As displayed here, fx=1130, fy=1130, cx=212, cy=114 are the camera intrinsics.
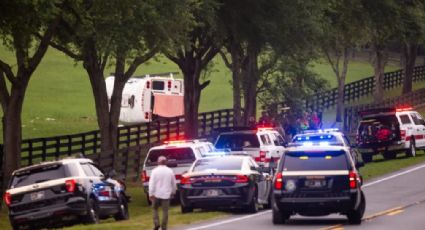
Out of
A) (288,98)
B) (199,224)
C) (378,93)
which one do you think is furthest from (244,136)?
(378,93)

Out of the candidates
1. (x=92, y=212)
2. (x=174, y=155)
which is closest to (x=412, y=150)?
(x=174, y=155)

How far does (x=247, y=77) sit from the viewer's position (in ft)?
174

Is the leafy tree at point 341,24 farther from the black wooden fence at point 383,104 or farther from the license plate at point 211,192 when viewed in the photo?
the license plate at point 211,192

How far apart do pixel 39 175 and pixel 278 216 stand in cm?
543

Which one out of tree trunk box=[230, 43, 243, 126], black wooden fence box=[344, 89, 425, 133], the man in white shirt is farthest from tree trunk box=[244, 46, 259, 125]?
the man in white shirt

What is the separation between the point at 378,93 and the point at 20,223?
1854 inches

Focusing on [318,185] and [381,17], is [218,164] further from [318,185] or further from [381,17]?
A: [381,17]

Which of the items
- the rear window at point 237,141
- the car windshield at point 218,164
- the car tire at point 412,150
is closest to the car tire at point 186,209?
the car windshield at point 218,164

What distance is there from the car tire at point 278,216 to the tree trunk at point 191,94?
23.8 metres

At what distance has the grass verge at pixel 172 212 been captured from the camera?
25.1 metres

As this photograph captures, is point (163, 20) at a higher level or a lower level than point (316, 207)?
higher

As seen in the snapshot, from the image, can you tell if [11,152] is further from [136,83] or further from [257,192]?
[136,83]

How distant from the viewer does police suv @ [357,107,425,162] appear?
4634 cm

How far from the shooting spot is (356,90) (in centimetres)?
8188
